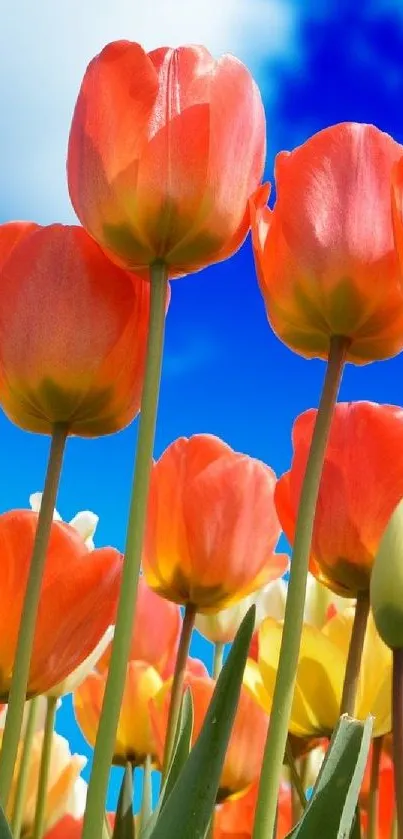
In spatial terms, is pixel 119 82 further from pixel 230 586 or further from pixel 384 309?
pixel 230 586

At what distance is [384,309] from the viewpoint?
57cm

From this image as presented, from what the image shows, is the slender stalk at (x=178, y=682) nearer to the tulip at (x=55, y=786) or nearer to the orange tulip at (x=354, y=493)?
the orange tulip at (x=354, y=493)

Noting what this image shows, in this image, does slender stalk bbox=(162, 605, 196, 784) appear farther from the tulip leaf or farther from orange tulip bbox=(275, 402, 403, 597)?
the tulip leaf

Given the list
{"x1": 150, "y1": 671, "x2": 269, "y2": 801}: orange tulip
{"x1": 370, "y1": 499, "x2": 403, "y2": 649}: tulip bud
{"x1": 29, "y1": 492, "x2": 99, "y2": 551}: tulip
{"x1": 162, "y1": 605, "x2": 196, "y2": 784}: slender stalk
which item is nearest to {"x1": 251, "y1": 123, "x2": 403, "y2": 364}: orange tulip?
{"x1": 370, "y1": 499, "x2": 403, "y2": 649}: tulip bud

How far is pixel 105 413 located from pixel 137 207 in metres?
0.12

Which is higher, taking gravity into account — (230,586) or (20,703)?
(230,586)

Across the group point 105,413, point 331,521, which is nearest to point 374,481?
point 331,521

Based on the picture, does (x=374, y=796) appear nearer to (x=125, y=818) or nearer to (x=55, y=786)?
(x=125, y=818)

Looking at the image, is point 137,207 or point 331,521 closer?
point 137,207

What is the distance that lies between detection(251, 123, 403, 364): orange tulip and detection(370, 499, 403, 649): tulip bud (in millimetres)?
118

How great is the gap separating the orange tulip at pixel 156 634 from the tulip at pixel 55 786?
83 mm

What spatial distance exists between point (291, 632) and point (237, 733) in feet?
1.47

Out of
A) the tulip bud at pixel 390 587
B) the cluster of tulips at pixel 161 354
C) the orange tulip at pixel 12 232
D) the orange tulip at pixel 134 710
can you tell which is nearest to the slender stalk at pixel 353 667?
the cluster of tulips at pixel 161 354

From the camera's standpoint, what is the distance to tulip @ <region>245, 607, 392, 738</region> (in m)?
0.81
